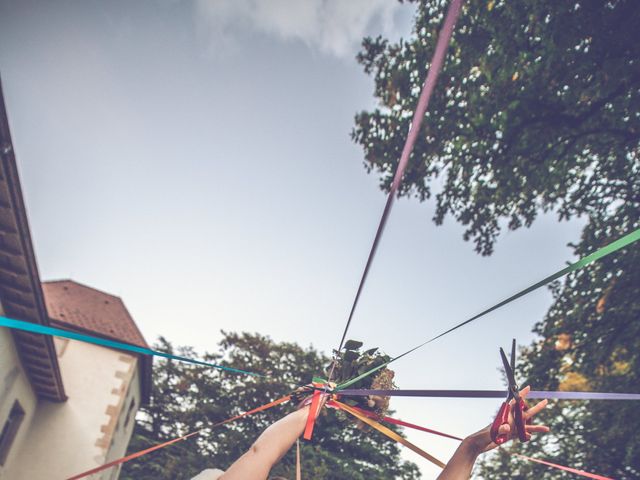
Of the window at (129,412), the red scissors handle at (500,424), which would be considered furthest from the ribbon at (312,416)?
the window at (129,412)

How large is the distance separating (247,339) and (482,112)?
21.7 metres

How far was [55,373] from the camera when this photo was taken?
35.8ft

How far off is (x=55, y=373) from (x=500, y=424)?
41.3 ft

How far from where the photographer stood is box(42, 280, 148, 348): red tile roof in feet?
54.1

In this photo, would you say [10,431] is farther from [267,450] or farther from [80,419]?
[267,450]

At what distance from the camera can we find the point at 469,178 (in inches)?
332

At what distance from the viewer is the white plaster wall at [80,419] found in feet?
41.7

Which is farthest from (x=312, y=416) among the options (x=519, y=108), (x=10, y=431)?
(x=10, y=431)

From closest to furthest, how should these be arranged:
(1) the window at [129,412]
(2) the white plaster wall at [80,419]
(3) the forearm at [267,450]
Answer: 1. (3) the forearm at [267,450]
2. (2) the white plaster wall at [80,419]
3. (1) the window at [129,412]

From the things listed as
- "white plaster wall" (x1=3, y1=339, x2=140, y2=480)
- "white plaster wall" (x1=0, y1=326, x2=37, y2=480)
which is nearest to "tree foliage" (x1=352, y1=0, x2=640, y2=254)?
"white plaster wall" (x1=0, y1=326, x2=37, y2=480)

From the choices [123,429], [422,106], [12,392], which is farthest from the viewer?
[123,429]

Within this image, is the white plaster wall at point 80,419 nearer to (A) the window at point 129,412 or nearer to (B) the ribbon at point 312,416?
(A) the window at point 129,412

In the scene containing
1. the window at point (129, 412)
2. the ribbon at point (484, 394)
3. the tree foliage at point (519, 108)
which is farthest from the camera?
the window at point (129, 412)

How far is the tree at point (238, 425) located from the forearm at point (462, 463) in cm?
1797
